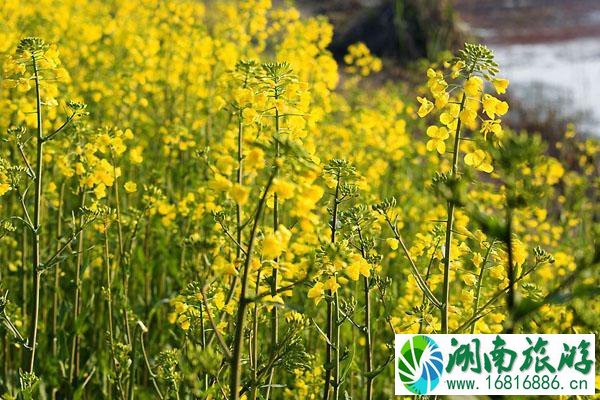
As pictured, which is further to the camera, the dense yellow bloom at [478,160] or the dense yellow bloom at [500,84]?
the dense yellow bloom at [500,84]

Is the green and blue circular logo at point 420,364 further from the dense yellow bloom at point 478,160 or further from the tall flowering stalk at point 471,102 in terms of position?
the dense yellow bloom at point 478,160

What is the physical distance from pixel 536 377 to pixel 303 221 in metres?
0.74

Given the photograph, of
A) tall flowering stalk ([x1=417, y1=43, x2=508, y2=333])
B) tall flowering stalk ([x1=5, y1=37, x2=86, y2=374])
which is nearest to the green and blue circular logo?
tall flowering stalk ([x1=417, y1=43, x2=508, y2=333])

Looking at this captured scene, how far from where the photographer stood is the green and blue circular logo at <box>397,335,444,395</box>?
2.14m

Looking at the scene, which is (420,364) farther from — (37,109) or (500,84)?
(37,109)

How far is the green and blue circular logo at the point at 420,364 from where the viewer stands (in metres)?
2.14

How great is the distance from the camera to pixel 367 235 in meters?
2.55

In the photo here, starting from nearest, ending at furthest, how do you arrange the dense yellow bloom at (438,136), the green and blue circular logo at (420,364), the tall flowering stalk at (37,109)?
1. the green and blue circular logo at (420,364)
2. the dense yellow bloom at (438,136)
3. the tall flowering stalk at (37,109)

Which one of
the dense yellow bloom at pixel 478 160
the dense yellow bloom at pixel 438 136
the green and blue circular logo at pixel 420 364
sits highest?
the dense yellow bloom at pixel 438 136

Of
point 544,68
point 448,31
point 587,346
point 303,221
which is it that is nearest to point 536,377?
point 587,346

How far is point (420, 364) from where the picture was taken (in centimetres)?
221

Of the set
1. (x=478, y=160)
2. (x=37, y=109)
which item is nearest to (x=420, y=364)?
(x=478, y=160)

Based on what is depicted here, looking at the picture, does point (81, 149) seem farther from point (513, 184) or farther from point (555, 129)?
point (555, 129)

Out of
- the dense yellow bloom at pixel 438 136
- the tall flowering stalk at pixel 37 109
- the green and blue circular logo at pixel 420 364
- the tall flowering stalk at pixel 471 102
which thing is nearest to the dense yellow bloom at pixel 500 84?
the tall flowering stalk at pixel 471 102
